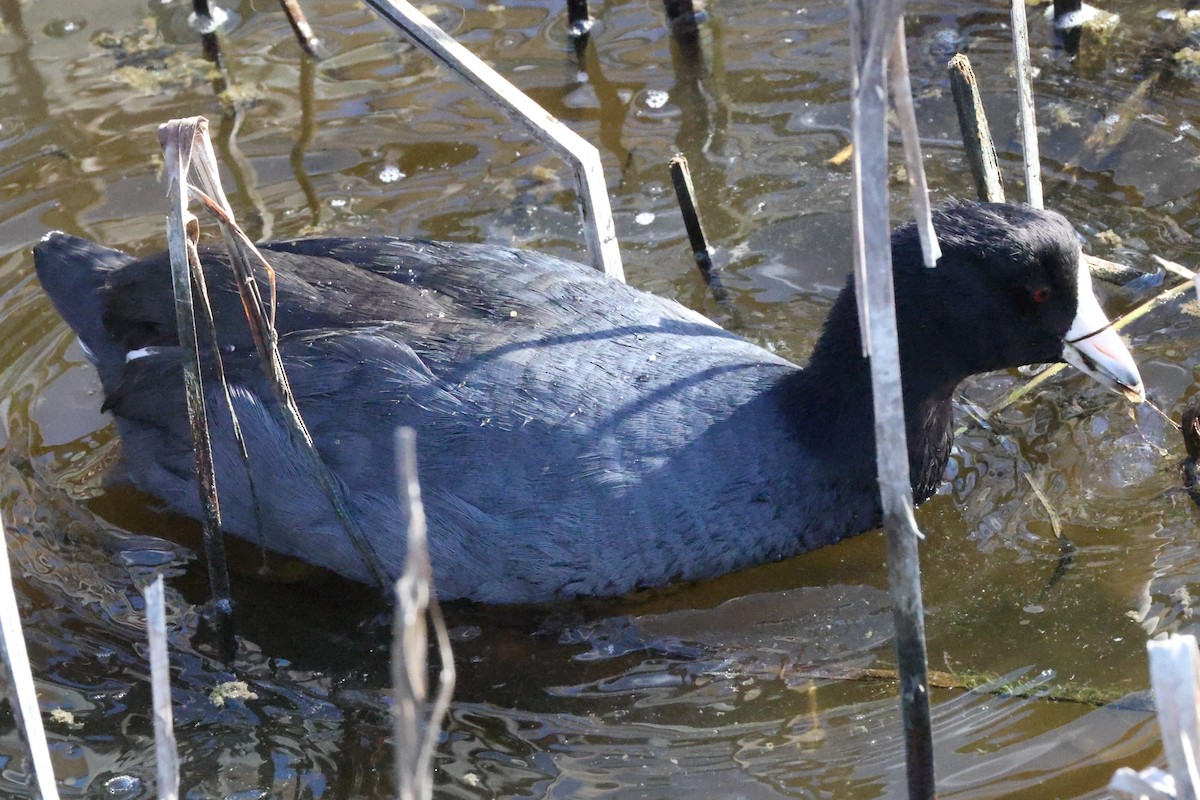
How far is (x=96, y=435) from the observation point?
347 centimetres

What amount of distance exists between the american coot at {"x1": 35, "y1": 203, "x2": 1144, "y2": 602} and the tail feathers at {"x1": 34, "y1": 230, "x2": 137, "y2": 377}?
0.23 meters

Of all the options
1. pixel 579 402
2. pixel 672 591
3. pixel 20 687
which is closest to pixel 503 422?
pixel 579 402

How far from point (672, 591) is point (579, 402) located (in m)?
0.54

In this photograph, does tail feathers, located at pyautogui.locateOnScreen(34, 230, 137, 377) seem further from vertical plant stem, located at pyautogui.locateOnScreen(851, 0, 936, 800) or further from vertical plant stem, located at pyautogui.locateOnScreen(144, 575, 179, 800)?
vertical plant stem, located at pyautogui.locateOnScreen(851, 0, 936, 800)

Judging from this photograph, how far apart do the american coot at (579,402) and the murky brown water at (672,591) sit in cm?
19

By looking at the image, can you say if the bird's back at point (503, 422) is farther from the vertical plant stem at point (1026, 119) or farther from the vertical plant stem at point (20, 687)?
the vertical plant stem at point (20, 687)

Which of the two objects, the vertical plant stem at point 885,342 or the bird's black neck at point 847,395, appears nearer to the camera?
the vertical plant stem at point 885,342

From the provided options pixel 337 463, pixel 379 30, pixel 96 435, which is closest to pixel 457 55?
pixel 337 463

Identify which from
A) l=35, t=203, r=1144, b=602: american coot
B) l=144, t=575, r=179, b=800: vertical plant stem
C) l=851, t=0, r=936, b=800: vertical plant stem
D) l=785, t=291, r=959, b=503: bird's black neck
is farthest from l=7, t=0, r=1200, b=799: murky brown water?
l=144, t=575, r=179, b=800: vertical plant stem

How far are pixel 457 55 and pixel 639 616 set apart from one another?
141cm

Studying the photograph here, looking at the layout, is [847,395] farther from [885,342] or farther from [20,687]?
[20,687]

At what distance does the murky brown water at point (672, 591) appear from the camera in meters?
2.54

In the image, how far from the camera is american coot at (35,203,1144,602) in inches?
105

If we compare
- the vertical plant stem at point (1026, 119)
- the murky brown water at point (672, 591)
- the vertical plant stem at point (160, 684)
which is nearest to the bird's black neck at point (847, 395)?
the murky brown water at point (672, 591)
